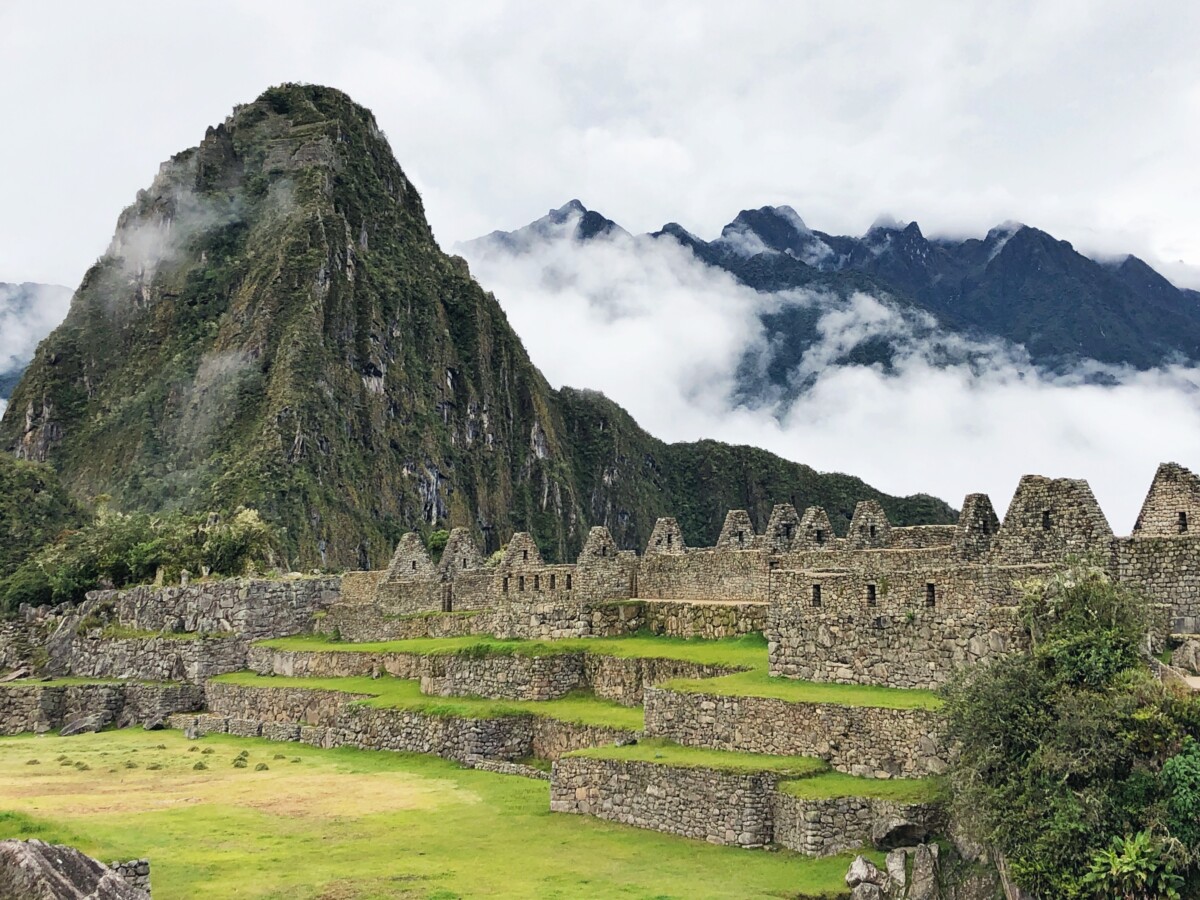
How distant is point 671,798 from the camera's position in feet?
56.0

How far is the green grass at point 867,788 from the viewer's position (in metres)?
14.4

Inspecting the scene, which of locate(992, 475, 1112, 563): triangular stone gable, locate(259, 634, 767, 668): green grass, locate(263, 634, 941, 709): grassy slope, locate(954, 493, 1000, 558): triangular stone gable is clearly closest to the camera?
locate(263, 634, 941, 709): grassy slope

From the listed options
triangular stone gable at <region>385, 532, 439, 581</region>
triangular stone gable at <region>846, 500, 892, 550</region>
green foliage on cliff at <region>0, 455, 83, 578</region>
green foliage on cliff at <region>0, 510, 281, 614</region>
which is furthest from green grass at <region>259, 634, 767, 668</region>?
green foliage on cliff at <region>0, 455, 83, 578</region>

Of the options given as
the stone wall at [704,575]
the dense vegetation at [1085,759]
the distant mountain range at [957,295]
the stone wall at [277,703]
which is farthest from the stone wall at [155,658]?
the distant mountain range at [957,295]

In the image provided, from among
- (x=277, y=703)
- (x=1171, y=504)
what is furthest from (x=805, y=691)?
(x=277, y=703)

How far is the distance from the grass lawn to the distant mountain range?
6231 centimetres

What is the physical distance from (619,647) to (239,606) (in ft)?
68.4

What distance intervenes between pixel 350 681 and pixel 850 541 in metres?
14.7

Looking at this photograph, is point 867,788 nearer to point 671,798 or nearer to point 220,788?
point 671,798

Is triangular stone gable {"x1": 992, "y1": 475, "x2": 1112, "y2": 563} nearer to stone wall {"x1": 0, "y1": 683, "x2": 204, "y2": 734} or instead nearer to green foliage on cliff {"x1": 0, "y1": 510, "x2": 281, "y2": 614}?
stone wall {"x1": 0, "y1": 683, "x2": 204, "y2": 734}

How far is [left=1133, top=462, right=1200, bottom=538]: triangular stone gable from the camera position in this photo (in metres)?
16.6

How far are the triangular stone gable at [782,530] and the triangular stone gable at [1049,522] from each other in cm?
848

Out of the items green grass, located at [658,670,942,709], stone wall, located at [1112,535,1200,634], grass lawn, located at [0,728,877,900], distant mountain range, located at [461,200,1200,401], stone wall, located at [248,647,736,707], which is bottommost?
grass lawn, located at [0,728,877,900]

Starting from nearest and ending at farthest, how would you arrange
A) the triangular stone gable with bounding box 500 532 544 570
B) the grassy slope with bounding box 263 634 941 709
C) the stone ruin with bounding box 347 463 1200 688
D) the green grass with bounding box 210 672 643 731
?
the stone ruin with bounding box 347 463 1200 688
the grassy slope with bounding box 263 634 941 709
the green grass with bounding box 210 672 643 731
the triangular stone gable with bounding box 500 532 544 570
